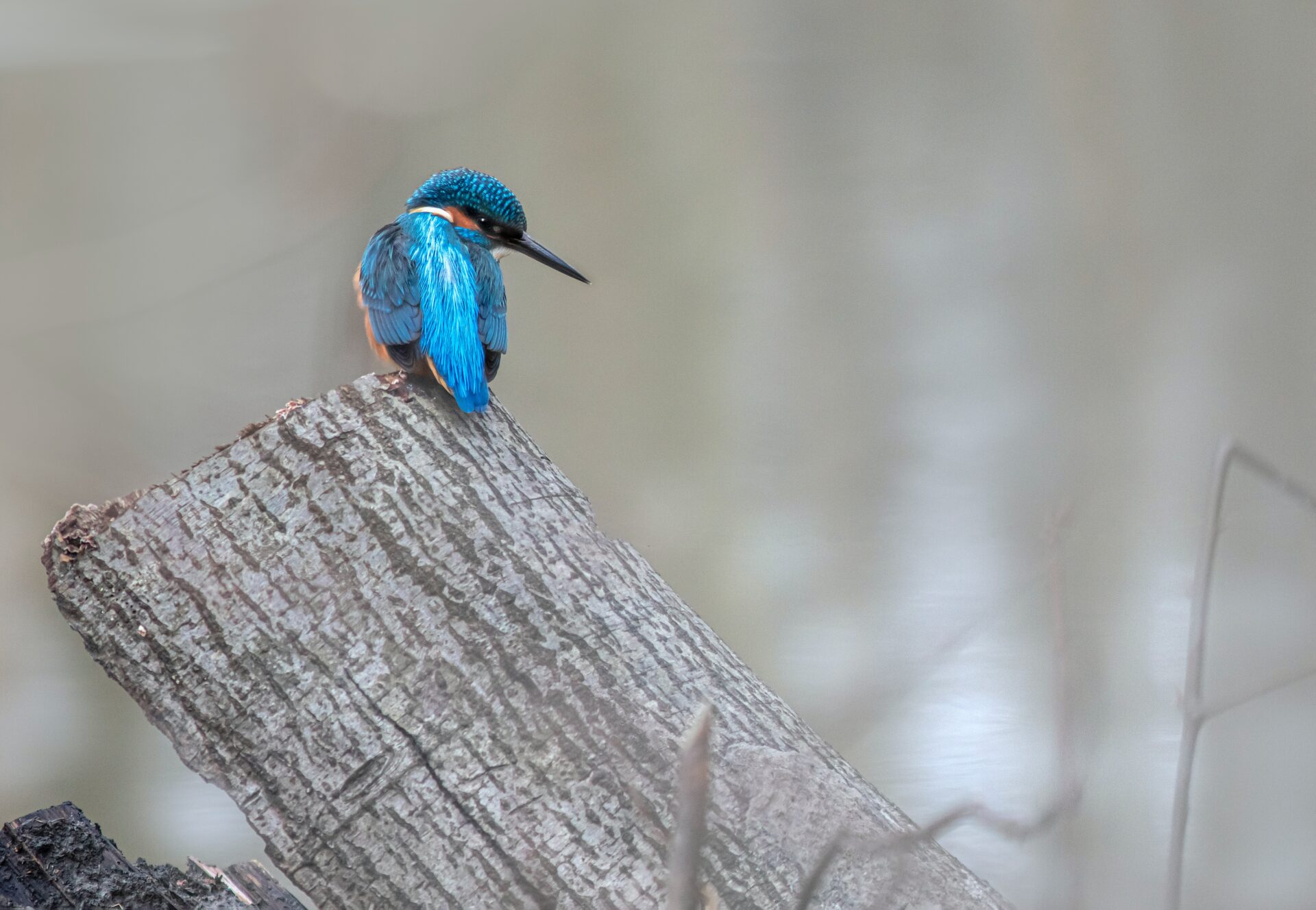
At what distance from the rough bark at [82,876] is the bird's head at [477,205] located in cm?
55

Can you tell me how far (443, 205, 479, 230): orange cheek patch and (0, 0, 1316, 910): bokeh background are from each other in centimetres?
66

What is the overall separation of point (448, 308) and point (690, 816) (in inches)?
22.3

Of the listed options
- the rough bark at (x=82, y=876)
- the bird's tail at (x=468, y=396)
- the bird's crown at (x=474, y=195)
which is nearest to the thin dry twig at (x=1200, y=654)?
the bird's tail at (x=468, y=396)

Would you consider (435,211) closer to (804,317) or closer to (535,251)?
(535,251)

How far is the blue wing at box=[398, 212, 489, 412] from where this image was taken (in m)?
0.64

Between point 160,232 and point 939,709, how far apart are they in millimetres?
1606

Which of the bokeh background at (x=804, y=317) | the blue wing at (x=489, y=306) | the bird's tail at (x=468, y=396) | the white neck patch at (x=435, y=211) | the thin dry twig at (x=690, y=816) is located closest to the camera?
the thin dry twig at (x=690, y=816)

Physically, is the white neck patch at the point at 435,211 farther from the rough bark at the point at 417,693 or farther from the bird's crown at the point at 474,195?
the rough bark at the point at 417,693

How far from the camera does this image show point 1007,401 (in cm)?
174

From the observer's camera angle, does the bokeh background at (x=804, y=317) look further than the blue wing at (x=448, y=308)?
Yes

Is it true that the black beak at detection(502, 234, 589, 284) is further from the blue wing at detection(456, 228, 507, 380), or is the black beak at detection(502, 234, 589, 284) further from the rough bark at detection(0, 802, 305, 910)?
the rough bark at detection(0, 802, 305, 910)

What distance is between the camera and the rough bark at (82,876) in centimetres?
58

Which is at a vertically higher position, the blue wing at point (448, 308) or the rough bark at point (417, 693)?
the blue wing at point (448, 308)

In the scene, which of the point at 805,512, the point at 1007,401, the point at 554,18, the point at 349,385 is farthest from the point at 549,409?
the point at 349,385
